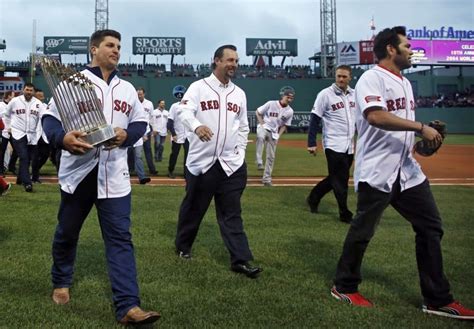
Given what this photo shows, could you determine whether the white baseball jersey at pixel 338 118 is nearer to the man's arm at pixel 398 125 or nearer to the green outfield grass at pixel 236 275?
the green outfield grass at pixel 236 275

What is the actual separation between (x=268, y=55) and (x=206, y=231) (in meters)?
64.8

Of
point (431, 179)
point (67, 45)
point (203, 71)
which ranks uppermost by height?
point (67, 45)

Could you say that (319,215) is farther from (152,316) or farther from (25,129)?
(25,129)

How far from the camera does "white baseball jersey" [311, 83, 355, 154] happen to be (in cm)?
823

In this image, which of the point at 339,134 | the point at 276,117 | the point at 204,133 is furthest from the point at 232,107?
the point at 276,117

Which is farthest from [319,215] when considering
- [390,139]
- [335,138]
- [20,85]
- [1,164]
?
[20,85]

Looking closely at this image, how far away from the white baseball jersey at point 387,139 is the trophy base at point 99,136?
188 cm

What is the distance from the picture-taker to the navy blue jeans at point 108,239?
399cm

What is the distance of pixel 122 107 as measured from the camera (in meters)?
4.26

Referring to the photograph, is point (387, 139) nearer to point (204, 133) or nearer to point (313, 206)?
point (204, 133)

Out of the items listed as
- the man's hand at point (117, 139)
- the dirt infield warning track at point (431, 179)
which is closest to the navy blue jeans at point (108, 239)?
the man's hand at point (117, 139)

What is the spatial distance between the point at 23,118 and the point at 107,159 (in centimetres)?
779

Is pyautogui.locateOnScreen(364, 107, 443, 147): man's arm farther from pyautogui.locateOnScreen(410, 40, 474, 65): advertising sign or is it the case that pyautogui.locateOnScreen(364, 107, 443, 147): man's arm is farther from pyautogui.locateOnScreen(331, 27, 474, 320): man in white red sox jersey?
pyautogui.locateOnScreen(410, 40, 474, 65): advertising sign

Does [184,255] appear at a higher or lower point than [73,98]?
lower
